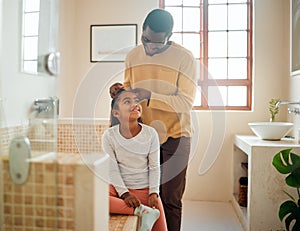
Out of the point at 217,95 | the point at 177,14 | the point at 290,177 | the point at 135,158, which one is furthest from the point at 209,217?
the point at 177,14

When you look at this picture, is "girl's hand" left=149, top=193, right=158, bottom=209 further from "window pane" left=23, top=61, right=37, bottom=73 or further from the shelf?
the shelf

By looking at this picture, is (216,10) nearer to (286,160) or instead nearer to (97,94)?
(97,94)

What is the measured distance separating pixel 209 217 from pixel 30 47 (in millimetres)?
2054

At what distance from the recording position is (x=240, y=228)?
255cm

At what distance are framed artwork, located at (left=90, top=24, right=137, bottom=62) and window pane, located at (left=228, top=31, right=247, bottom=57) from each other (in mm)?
960

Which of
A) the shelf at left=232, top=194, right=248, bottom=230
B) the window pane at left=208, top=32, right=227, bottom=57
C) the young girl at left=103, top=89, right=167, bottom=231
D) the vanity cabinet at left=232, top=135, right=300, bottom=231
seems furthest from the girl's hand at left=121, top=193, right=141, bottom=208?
the window pane at left=208, top=32, right=227, bottom=57

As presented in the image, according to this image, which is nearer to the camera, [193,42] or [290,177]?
[290,177]

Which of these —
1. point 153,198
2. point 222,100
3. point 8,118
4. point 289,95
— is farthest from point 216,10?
point 8,118

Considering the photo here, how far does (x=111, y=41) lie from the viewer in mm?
3268

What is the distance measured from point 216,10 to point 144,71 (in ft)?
5.93

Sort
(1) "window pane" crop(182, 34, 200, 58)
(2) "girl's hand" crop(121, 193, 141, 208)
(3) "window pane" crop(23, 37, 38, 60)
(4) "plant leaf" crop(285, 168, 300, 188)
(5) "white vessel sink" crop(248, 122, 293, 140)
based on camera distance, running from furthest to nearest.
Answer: (1) "window pane" crop(182, 34, 200, 58)
(5) "white vessel sink" crop(248, 122, 293, 140)
(4) "plant leaf" crop(285, 168, 300, 188)
(2) "girl's hand" crop(121, 193, 141, 208)
(3) "window pane" crop(23, 37, 38, 60)

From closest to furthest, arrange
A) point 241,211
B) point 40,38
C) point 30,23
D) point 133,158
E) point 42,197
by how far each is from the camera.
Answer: point 42,197
point 40,38
point 30,23
point 133,158
point 241,211

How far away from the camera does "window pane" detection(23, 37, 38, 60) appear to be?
1.34m

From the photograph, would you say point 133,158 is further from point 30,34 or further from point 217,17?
point 217,17
